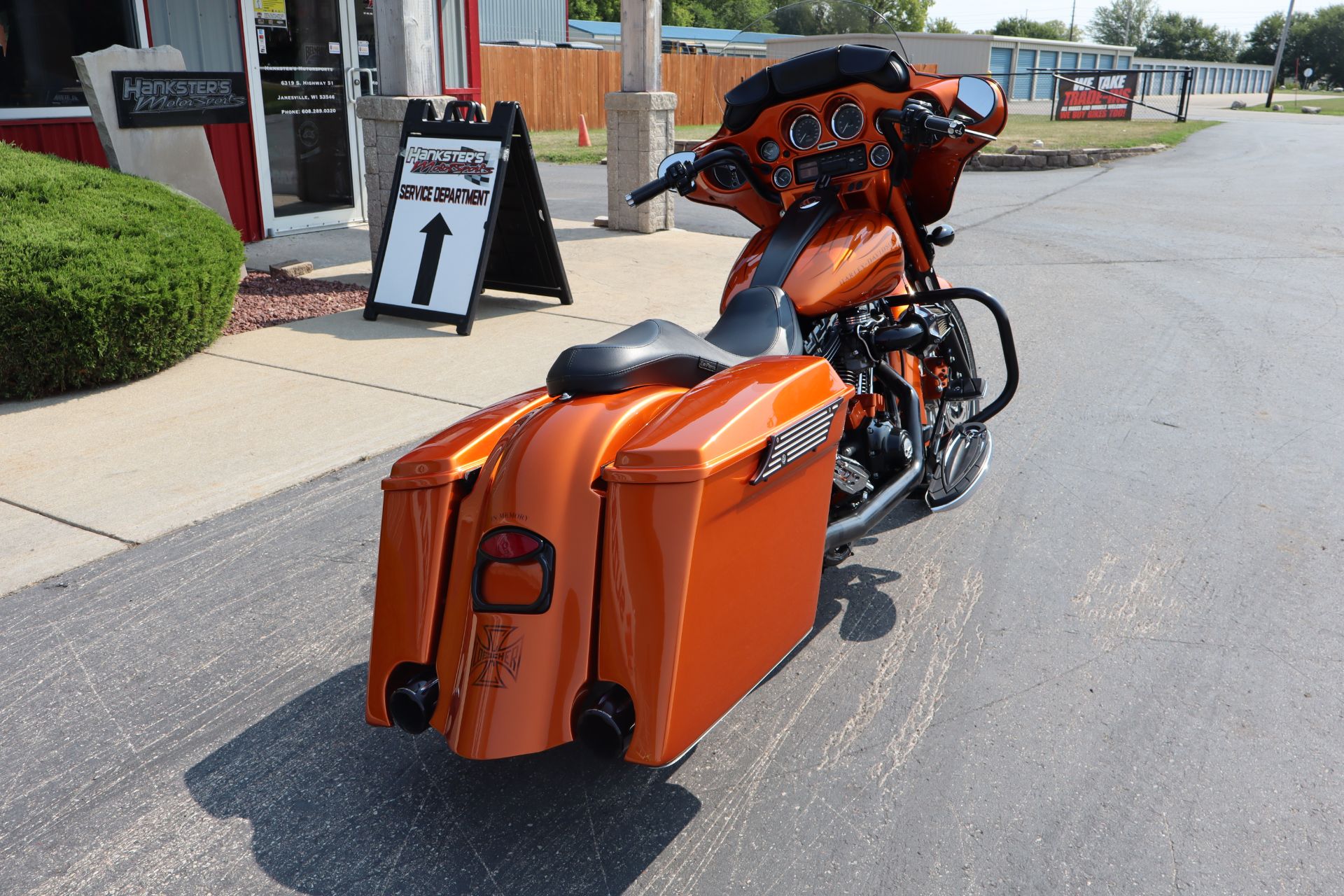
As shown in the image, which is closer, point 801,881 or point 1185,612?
point 801,881

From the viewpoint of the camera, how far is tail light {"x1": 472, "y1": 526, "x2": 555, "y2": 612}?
2.28 metres

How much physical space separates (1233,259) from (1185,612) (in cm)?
759

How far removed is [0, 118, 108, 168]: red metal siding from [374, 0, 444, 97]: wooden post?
2.33 metres

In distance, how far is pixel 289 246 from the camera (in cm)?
1009

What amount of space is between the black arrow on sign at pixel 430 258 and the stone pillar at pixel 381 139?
28.9 inches

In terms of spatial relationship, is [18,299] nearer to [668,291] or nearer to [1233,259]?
[668,291]

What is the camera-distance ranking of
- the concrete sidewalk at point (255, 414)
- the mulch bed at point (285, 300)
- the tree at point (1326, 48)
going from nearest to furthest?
the concrete sidewalk at point (255, 414) → the mulch bed at point (285, 300) → the tree at point (1326, 48)

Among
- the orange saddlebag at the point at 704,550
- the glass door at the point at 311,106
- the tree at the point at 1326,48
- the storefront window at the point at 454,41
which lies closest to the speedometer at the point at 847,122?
the orange saddlebag at the point at 704,550

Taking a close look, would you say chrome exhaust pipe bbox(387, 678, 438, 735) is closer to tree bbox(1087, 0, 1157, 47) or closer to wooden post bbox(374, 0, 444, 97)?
wooden post bbox(374, 0, 444, 97)

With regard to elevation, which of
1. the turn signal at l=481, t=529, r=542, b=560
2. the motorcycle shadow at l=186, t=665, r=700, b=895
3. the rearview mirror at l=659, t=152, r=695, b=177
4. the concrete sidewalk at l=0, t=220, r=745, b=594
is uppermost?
the rearview mirror at l=659, t=152, r=695, b=177

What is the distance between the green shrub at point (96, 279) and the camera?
5367 mm

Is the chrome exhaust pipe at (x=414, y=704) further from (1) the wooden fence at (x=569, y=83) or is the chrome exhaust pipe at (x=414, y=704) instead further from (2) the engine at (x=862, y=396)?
(1) the wooden fence at (x=569, y=83)

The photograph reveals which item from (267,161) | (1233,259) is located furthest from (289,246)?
(1233,259)

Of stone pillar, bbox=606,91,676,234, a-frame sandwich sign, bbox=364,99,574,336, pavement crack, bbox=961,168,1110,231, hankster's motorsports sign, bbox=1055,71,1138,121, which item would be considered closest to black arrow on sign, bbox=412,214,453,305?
a-frame sandwich sign, bbox=364,99,574,336
